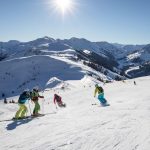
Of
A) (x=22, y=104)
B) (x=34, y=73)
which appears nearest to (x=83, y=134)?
(x=22, y=104)

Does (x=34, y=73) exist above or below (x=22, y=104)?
above

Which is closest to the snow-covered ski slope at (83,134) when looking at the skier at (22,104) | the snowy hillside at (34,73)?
the skier at (22,104)

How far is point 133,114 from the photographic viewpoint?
1664cm

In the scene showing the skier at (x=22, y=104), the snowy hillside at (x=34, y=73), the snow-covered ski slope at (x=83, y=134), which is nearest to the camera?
the snow-covered ski slope at (x=83, y=134)

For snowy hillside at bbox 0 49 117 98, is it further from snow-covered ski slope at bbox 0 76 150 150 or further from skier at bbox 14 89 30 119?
snow-covered ski slope at bbox 0 76 150 150

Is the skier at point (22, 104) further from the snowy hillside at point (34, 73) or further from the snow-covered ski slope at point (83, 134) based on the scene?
the snowy hillside at point (34, 73)

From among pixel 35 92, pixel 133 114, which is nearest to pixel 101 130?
pixel 133 114

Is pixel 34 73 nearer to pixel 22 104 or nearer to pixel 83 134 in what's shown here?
pixel 22 104

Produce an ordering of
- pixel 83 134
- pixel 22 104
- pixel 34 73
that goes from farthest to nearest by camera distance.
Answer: pixel 34 73
pixel 22 104
pixel 83 134

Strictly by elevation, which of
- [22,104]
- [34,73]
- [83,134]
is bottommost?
[83,134]

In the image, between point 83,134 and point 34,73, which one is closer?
point 83,134

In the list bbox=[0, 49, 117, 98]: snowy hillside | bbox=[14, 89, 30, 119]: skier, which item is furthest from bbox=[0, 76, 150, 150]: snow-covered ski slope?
bbox=[0, 49, 117, 98]: snowy hillside

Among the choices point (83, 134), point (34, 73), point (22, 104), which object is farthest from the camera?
point (34, 73)

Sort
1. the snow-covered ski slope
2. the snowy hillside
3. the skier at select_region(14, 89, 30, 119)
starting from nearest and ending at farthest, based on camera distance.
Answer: the snow-covered ski slope → the skier at select_region(14, 89, 30, 119) → the snowy hillside
